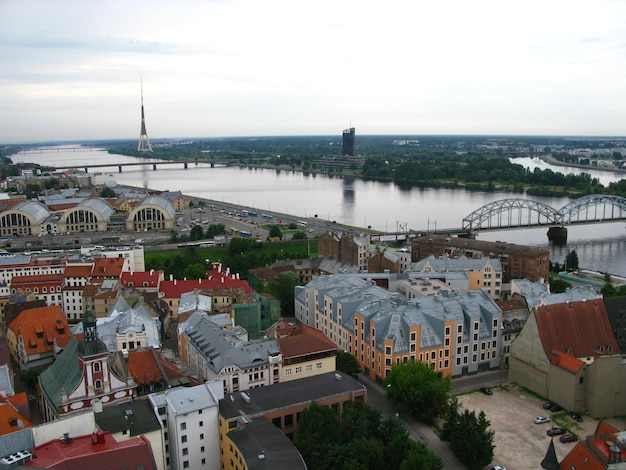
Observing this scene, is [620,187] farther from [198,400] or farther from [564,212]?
[198,400]

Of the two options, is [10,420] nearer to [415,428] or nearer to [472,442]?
[415,428]

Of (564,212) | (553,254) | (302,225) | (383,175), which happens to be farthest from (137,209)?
(383,175)

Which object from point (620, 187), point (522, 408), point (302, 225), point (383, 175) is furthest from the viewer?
point (383, 175)

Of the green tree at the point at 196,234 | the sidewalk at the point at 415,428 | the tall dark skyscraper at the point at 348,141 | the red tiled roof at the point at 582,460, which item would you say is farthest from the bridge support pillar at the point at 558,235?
the tall dark skyscraper at the point at 348,141

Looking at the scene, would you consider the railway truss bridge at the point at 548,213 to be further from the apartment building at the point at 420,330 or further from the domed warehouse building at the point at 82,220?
the domed warehouse building at the point at 82,220

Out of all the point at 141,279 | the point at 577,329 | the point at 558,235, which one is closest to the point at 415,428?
the point at 577,329

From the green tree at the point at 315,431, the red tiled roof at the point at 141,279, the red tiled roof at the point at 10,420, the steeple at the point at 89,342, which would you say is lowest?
the green tree at the point at 315,431
